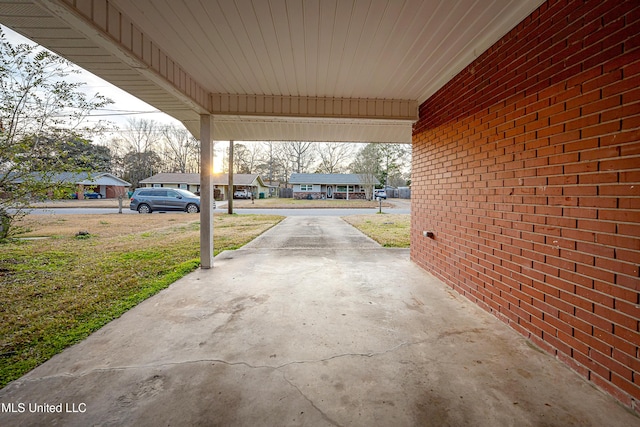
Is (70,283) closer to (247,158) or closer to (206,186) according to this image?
(206,186)

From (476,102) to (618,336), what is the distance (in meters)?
2.52

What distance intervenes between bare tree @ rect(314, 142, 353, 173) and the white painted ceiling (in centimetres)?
3272

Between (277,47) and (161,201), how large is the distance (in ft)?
46.9

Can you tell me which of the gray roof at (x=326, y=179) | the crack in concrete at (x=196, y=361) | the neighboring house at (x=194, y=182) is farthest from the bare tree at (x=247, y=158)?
the crack in concrete at (x=196, y=361)

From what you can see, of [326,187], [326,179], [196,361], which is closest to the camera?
[196,361]

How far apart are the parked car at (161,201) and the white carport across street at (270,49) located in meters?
11.2

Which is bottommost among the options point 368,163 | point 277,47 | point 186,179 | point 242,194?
point 242,194

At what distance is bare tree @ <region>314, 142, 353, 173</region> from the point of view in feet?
121

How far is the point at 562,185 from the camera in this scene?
2012 mm

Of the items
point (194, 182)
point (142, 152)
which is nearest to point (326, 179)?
point (194, 182)

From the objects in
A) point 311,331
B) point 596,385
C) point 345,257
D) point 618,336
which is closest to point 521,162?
point 618,336

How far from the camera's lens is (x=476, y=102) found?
3.10 meters

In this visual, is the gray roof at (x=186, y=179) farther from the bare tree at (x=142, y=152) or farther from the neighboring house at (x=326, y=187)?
the neighboring house at (x=326, y=187)

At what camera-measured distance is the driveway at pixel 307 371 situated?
1493 millimetres
